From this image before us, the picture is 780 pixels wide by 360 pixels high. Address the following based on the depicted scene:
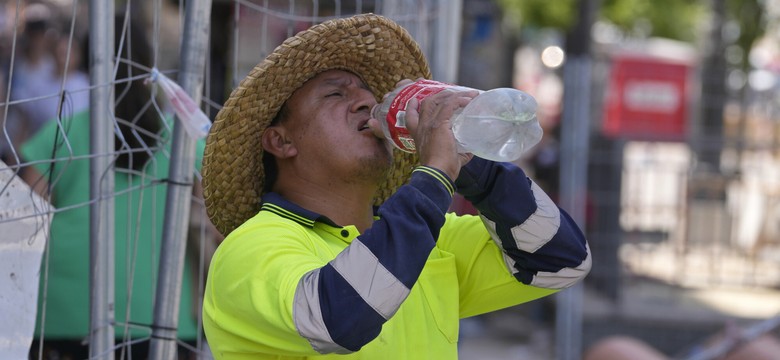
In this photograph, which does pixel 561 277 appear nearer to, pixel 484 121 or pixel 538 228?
pixel 538 228

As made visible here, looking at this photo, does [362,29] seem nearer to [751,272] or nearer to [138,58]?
[138,58]

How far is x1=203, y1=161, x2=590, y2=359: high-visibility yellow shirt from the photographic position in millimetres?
2133

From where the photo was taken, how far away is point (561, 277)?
2689 mm

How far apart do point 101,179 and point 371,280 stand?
3.72 ft

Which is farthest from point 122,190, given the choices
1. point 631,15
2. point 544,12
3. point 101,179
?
point 631,15

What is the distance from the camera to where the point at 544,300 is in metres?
9.39

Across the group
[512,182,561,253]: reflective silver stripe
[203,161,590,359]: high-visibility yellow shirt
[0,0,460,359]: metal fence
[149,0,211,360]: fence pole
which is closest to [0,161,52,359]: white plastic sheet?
[0,0,460,359]: metal fence

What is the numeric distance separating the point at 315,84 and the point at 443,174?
0.55 meters

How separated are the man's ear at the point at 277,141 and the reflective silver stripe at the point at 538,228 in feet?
1.78

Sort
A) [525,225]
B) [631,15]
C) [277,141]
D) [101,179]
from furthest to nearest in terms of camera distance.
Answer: [631,15], [101,179], [277,141], [525,225]

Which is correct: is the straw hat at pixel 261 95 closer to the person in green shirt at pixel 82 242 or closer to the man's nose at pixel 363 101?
the man's nose at pixel 363 101

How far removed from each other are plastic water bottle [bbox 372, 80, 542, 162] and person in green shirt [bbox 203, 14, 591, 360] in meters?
0.04

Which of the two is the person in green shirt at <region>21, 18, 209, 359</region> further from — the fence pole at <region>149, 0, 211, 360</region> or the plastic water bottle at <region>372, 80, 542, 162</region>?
the plastic water bottle at <region>372, 80, 542, 162</region>

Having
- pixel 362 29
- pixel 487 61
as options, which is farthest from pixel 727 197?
pixel 362 29
